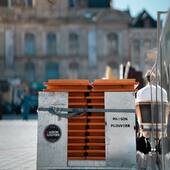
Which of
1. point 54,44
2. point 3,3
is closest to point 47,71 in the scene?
point 54,44

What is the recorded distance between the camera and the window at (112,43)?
6656 cm

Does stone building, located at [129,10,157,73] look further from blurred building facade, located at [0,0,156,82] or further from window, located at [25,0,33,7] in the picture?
window, located at [25,0,33,7]

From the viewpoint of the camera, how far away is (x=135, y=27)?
67938 mm

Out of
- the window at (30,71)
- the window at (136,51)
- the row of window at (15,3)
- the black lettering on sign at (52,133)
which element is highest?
the row of window at (15,3)

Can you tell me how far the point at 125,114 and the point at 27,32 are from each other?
194ft

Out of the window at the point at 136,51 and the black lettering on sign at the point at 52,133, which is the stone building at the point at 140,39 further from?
the black lettering on sign at the point at 52,133

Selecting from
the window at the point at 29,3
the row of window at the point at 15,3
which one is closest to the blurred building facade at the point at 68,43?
the row of window at the point at 15,3

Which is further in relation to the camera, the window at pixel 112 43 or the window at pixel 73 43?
the window at pixel 112 43

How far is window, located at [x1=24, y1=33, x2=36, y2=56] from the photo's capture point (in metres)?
66.4

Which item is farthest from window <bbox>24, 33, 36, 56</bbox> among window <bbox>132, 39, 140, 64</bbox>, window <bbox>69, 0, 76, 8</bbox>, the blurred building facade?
window <bbox>132, 39, 140, 64</bbox>

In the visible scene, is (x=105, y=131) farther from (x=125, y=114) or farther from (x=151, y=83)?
(x=151, y=83)

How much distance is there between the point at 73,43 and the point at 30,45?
17.1 ft

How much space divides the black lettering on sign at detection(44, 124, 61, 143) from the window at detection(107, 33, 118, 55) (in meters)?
58.1

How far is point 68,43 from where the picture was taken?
6669 centimetres
